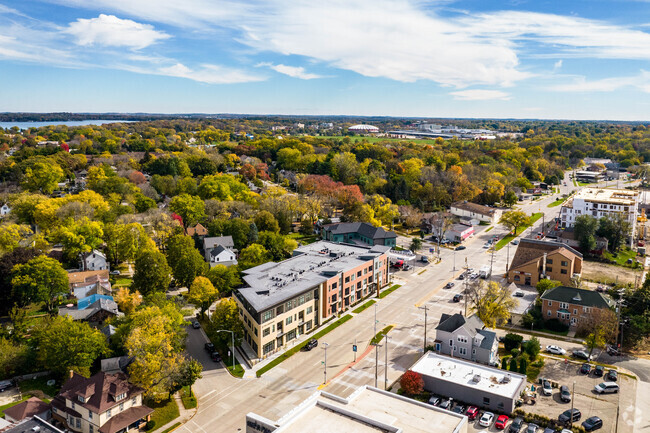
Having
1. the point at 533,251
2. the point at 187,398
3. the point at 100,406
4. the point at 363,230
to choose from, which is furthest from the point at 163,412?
the point at 533,251

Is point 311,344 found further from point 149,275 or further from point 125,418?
point 149,275

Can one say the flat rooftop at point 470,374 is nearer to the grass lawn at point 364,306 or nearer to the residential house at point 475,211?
the grass lawn at point 364,306

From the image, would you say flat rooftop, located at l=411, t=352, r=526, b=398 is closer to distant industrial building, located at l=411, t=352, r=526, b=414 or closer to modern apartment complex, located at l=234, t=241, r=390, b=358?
distant industrial building, located at l=411, t=352, r=526, b=414

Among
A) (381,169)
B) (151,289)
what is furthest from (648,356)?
(381,169)

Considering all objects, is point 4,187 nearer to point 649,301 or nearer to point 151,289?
point 151,289

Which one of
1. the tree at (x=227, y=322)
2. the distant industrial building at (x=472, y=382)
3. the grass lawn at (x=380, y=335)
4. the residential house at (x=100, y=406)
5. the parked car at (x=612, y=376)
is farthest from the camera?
the grass lawn at (x=380, y=335)

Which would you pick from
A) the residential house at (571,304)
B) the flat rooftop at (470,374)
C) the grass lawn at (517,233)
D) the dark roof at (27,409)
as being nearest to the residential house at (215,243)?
the dark roof at (27,409)
